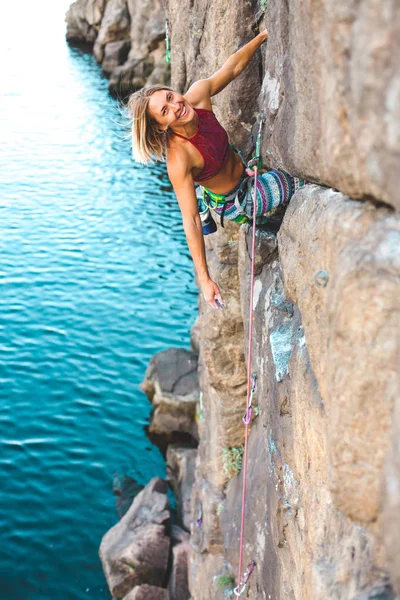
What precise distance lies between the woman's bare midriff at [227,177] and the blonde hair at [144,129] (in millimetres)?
747

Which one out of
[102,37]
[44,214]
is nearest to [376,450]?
[44,214]

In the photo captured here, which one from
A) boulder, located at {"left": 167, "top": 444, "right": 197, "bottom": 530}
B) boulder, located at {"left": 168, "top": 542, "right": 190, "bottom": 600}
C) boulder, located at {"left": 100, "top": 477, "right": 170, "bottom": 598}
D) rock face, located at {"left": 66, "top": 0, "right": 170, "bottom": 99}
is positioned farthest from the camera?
rock face, located at {"left": 66, "top": 0, "right": 170, "bottom": 99}

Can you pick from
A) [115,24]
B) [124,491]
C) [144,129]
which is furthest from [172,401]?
[115,24]

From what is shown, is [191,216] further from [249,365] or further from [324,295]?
[324,295]

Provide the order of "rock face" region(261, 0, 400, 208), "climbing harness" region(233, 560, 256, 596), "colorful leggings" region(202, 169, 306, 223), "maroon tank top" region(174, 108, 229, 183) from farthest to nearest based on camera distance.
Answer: "climbing harness" region(233, 560, 256, 596)
"colorful leggings" region(202, 169, 306, 223)
"maroon tank top" region(174, 108, 229, 183)
"rock face" region(261, 0, 400, 208)

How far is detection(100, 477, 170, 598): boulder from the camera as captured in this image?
11.9m

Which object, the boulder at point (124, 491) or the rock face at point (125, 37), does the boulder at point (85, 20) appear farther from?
the boulder at point (124, 491)

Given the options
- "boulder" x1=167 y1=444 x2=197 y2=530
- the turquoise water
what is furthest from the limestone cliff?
"boulder" x1=167 y1=444 x2=197 y2=530

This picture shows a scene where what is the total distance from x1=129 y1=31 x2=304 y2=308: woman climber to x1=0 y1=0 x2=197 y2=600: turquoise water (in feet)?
2.30

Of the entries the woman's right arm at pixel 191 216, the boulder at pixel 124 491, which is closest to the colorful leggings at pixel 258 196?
the woman's right arm at pixel 191 216

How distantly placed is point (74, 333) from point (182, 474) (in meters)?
5.54

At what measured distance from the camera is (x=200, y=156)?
644 centimetres

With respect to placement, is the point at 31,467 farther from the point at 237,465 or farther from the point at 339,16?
the point at 339,16

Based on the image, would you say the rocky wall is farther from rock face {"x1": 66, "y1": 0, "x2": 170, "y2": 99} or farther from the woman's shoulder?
rock face {"x1": 66, "y1": 0, "x2": 170, "y2": 99}
